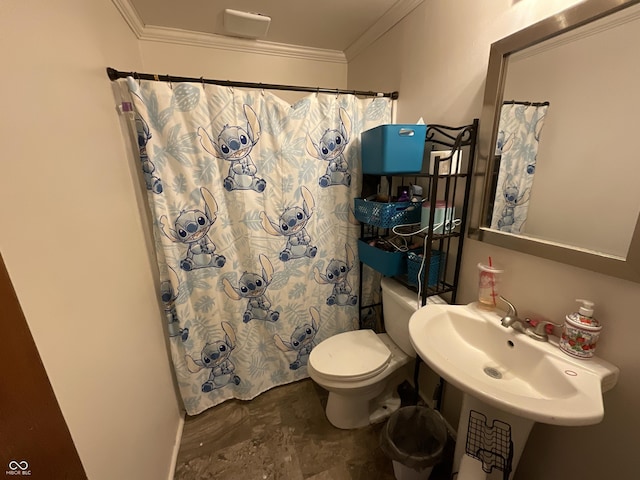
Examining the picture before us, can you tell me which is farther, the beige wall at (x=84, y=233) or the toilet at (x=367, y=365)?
the toilet at (x=367, y=365)

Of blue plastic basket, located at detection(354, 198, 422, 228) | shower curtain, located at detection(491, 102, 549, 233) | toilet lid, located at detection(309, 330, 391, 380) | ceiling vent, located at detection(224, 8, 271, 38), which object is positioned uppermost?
ceiling vent, located at detection(224, 8, 271, 38)

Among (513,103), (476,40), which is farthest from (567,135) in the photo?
(476,40)

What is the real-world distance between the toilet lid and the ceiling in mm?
1777

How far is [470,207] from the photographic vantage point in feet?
3.78

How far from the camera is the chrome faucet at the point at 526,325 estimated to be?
0.89 meters

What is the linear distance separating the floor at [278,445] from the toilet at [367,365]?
11cm

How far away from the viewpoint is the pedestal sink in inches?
25.6

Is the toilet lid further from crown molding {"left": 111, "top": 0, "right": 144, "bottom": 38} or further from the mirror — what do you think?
crown molding {"left": 111, "top": 0, "right": 144, "bottom": 38}

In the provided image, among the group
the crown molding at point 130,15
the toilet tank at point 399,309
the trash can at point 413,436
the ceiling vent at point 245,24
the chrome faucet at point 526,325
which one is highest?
the ceiling vent at point 245,24

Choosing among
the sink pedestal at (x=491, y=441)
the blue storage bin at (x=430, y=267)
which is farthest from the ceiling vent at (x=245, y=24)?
the sink pedestal at (x=491, y=441)

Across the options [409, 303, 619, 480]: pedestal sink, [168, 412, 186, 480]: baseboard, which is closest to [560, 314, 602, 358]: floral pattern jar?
[409, 303, 619, 480]: pedestal sink

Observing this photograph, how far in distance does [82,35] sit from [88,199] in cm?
57

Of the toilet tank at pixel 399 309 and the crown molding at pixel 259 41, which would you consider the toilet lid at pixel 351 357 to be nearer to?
the toilet tank at pixel 399 309

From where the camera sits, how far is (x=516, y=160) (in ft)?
3.24
